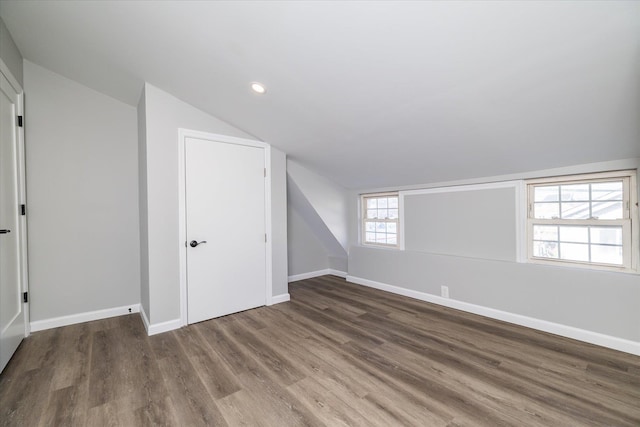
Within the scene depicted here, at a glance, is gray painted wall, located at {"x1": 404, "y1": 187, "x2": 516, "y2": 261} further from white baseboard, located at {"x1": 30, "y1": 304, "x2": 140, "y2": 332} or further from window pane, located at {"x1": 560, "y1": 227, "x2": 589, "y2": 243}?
white baseboard, located at {"x1": 30, "y1": 304, "x2": 140, "y2": 332}

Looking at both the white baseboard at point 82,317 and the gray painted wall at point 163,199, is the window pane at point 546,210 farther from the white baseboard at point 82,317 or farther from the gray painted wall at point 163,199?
the white baseboard at point 82,317

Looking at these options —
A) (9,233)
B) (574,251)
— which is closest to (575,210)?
(574,251)

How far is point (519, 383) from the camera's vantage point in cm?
188

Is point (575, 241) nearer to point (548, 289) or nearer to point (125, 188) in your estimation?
point (548, 289)

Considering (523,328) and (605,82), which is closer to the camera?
(605,82)

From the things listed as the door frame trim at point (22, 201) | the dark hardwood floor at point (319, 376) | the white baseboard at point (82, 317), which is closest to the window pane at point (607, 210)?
the dark hardwood floor at point (319, 376)

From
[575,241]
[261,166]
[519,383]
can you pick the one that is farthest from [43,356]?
[575,241]

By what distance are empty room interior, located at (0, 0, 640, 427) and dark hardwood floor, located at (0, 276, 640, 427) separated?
20 millimetres

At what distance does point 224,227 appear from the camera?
10.5ft

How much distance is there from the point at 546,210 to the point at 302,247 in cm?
353

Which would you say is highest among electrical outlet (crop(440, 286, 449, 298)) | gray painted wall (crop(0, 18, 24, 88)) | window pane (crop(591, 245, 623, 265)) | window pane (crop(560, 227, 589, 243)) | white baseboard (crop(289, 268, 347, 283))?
gray painted wall (crop(0, 18, 24, 88))

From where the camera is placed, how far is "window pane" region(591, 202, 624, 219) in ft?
7.94

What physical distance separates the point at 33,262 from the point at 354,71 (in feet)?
12.1

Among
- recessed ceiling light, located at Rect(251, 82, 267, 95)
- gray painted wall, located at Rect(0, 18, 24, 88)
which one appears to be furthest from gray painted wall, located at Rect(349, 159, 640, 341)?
gray painted wall, located at Rect(0, 18, 24, 88)
